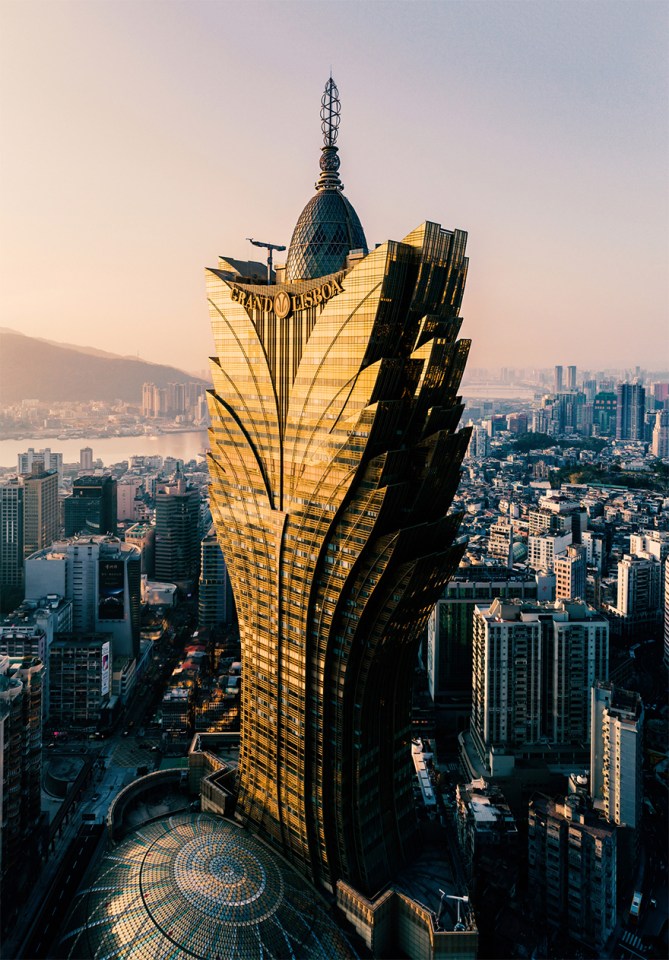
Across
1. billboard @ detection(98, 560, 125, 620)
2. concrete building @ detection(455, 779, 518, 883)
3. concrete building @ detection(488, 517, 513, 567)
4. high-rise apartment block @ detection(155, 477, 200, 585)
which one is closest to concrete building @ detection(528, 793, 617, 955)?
concrete building @ detection(455, 779, 518, 883)

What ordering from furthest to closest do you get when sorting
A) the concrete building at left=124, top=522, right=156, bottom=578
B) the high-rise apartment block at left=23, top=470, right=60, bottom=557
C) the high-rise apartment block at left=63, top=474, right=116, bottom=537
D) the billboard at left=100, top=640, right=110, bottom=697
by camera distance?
the high-rise apartment block at left=63, top=474, right=116, bottom=537 → the concrete building at left=124, top=522, right=156, bottom=578 → the high-rise apartment block at left=23, top=470, right=60, bottom=557 → the billboard at left=100, top=640, right=110, bottom=697

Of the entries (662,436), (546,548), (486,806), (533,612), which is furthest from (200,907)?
(662,436)

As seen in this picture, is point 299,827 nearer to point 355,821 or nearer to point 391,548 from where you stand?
point 355,821

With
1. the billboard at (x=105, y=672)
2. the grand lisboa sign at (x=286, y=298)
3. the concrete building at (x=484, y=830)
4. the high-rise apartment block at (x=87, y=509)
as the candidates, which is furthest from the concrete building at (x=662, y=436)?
the grand lisboa sign at (x=286, y=298)

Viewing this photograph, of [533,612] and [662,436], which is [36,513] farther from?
[662,436]

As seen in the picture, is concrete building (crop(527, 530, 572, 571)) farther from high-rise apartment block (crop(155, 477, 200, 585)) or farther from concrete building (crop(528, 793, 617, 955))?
concrete building (crop(528, 793, 617, 955))
